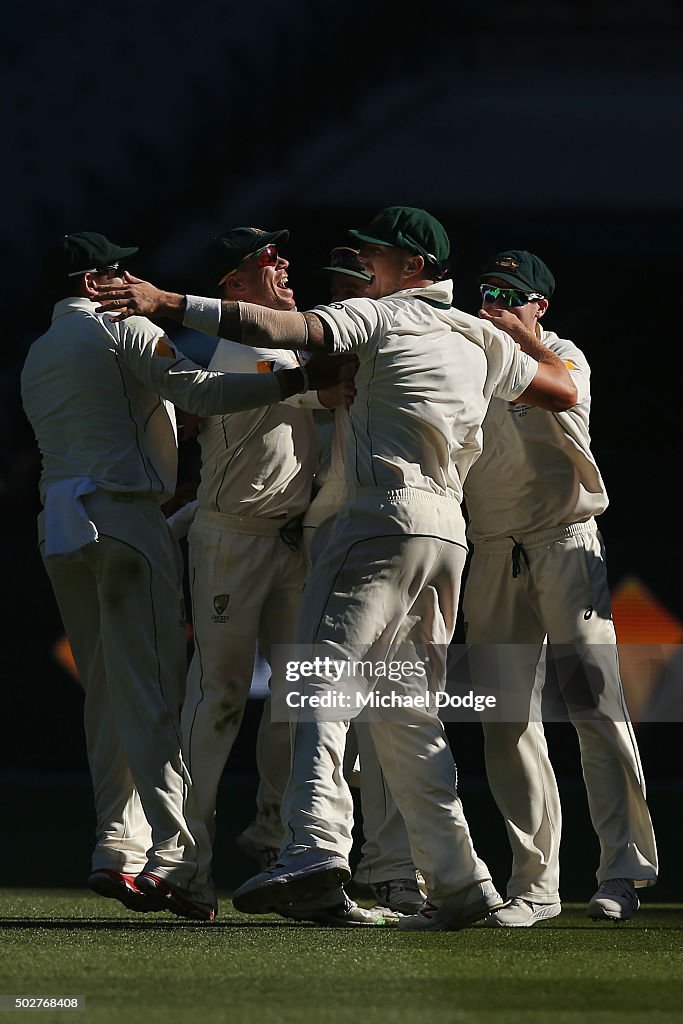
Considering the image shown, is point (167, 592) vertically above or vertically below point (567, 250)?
above

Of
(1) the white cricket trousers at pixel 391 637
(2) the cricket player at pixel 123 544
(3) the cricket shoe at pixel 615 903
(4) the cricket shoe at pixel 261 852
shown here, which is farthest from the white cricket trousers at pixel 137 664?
(3) the cricket shoe at pixel 615 903

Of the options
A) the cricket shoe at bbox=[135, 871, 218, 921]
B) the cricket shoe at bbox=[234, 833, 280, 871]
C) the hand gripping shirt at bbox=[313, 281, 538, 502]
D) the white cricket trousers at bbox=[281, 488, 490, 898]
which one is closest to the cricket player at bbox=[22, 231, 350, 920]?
the cricket shoe at bbox=[135, 871, 218, 921]

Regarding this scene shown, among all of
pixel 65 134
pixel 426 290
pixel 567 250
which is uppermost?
pixel 426 290

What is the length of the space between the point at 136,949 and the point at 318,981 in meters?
0.71

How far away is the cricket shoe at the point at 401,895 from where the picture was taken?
530 centimetres

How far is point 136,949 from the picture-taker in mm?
4301

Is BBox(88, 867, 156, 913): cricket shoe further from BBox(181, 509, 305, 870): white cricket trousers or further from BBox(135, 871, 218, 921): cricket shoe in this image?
BBox(181, 509, 305, 870): white cricket trousers

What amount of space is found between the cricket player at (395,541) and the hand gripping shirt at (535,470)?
67 cm

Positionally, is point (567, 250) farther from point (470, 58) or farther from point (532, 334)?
point (532, 334)

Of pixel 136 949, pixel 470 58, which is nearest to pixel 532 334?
pixel 136 949

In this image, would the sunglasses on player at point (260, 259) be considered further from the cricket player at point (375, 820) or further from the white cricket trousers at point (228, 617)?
the white cricket trousers at point (228, 617)

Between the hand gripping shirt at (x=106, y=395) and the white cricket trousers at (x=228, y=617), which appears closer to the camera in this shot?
the hand gripping shirt at (x=106, y=395)

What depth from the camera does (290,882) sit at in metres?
4.36

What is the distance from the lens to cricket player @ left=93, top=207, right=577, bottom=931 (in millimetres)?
4480
